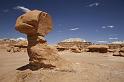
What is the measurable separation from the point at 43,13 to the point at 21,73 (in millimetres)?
3712

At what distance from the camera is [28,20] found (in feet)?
35.7

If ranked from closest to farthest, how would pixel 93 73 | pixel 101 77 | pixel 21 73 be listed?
Result: 1. pixel 101 77
2. pixel 93 73
3. pixel 21 73

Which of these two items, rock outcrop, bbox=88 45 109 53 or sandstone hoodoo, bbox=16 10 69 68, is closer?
sandstone hoodoo, bbox=16 10 69 68

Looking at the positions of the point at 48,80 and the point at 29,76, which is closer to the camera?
the point at 48,80

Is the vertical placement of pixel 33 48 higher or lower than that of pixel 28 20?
lower

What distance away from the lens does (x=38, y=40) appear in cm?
1110

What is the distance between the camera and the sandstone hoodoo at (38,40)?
35.3 ft

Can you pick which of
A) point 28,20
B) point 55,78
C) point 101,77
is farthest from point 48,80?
point 28,20

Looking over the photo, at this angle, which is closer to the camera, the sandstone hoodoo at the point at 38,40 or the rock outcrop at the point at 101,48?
the sandstone hoodoo at the point at 38,40

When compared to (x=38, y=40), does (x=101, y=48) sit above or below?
below

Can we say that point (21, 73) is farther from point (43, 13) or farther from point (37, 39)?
point (43, 13)

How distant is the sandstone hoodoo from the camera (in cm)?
1075

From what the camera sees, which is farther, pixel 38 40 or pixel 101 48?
pixel 101 48

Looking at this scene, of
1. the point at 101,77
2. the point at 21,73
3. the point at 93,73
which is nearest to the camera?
the point at 101,77
